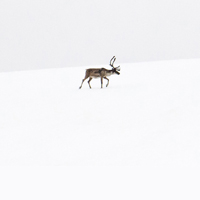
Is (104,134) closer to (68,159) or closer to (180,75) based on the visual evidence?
(68,159)

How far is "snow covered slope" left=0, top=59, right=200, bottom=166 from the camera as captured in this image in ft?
14.1

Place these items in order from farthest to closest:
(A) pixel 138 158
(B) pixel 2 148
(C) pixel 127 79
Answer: (C) pixel 127 79 < (B) pixel 2 148 < (A) pixel 138 158

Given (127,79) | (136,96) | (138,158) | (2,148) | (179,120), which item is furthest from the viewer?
(127,79)

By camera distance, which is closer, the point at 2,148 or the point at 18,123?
the point at 2,148

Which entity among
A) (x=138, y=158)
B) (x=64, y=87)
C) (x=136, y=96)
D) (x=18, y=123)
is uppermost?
(x=64, y=87)

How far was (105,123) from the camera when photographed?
5684 millimetres

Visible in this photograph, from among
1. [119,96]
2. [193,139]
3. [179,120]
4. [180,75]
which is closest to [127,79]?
[180,75]

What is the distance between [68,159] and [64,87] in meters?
5.02

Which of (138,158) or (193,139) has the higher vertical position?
(193,139)

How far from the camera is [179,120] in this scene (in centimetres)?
546

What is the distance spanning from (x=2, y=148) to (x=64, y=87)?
174 inches

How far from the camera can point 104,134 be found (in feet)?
16.8

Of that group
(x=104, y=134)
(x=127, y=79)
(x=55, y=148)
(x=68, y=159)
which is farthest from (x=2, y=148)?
(x=127, y=79)

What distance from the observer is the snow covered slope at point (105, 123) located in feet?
14.1
